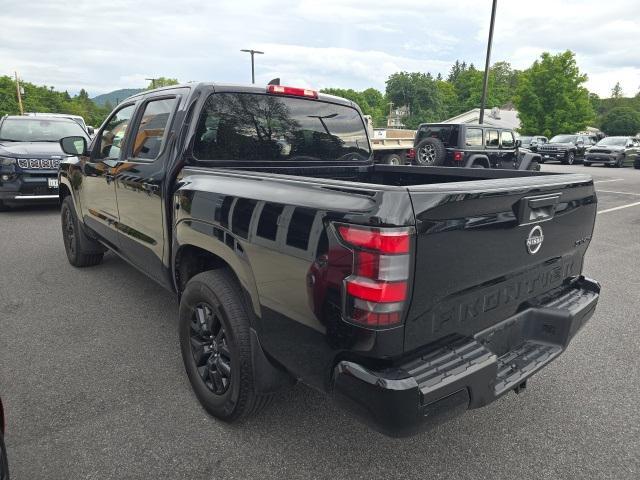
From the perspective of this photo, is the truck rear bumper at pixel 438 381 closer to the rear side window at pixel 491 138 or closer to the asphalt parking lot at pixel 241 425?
the asphalt parking lot at pixel 241 425

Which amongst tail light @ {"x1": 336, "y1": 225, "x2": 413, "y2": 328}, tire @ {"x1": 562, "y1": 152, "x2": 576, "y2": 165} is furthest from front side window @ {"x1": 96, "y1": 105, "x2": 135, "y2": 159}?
tire @ {"x1": 562, "y1": 152, "x2": 576, "y2": 165}

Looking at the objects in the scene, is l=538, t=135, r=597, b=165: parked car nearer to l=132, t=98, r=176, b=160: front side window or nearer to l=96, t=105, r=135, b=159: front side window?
l=96, t=105, r=135, b=159: front side window

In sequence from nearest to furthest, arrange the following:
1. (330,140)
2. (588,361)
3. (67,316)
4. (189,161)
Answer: (189,161) → (588,361) → (330,140) → (67,316)

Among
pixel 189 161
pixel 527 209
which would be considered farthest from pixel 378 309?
pixel 189 161

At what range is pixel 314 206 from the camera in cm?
185

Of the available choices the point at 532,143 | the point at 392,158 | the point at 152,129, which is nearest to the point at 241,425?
the point at 152,129

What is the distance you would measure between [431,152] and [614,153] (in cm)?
1534

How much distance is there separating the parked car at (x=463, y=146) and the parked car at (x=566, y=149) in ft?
41.0

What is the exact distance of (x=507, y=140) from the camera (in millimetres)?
14750

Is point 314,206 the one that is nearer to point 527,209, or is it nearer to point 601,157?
point 527,209

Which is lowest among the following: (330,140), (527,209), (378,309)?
(378,309)

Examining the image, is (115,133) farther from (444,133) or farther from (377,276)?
(444,133)

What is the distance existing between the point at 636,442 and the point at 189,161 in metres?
2.97

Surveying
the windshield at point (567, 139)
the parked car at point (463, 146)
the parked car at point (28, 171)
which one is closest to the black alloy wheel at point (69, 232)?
the parked car at point (28, 171)
